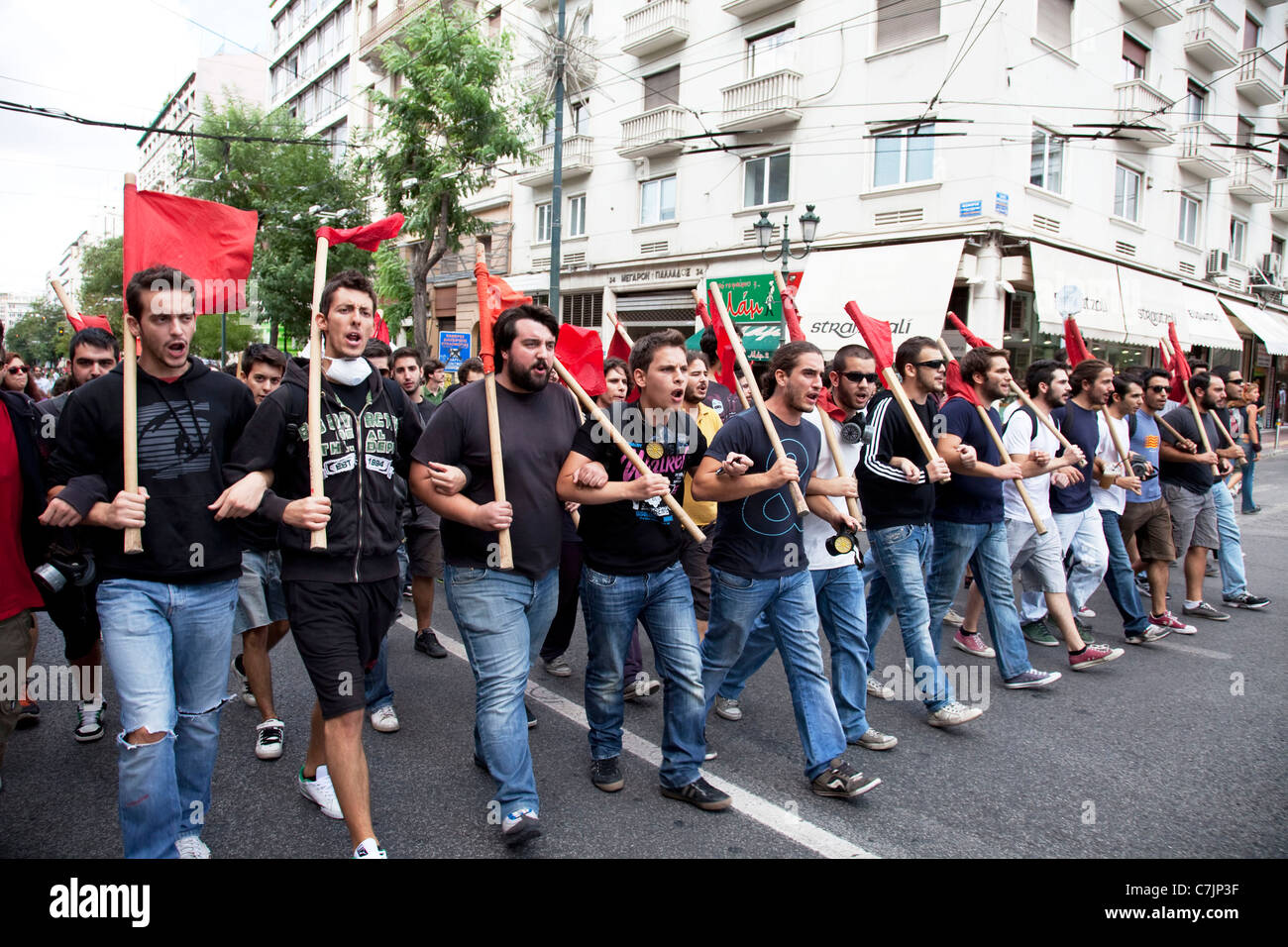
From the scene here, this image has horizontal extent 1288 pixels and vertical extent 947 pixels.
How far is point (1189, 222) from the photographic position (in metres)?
22.6

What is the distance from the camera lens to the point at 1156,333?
1922cm

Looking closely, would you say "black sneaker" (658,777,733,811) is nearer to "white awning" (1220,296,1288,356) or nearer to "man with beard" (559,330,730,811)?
"man with beard" (559,330,730,811)

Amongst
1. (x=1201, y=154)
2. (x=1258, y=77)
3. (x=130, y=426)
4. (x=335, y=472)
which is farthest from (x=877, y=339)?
(x=1258, y=77)

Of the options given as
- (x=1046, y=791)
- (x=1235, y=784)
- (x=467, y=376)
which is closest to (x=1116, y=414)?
(x=1235, y=784)

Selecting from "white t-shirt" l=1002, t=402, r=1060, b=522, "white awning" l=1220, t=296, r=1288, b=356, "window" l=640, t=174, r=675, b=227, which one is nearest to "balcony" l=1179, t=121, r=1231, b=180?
"white awning" l=1220, t=296, r=1288, b=356

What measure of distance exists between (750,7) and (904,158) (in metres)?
5.60

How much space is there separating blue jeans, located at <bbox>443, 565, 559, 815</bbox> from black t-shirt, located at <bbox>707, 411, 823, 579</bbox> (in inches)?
35.0

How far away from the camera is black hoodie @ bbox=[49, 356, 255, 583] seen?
9.07 ft

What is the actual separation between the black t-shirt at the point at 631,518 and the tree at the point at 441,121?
17.1 meters

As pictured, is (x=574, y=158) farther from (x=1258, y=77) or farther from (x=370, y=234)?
(x=370, y=234)

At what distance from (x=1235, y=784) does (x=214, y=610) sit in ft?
14.1

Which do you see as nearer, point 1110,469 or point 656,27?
point 1110,469

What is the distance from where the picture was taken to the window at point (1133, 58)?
18.8 metres

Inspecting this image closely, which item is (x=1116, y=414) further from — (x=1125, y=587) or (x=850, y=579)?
(x=850, y=579)
